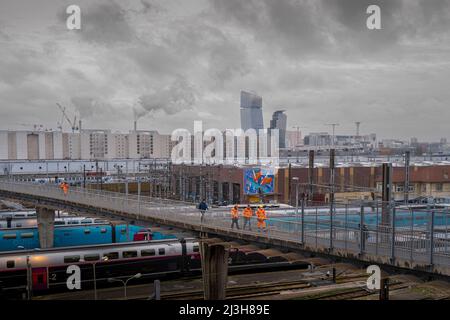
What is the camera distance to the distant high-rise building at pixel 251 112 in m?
73.4

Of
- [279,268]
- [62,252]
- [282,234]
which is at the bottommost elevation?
[279,268]

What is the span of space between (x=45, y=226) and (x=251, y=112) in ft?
173

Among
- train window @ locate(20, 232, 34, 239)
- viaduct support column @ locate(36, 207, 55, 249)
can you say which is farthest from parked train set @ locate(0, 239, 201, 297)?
train window @ locate(20, 232, 34, 239)

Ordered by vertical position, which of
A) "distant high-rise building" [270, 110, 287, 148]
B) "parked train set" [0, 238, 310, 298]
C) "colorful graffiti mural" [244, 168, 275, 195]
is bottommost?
"parked train set" [0, 238, 310, 298]

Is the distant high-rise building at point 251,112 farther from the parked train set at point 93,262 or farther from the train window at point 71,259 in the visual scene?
the train window at point 71,259

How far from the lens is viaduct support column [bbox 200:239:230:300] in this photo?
51.6ft

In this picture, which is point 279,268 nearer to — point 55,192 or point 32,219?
point 55,192

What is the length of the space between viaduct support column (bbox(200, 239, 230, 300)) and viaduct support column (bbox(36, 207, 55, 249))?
1123 centimetres

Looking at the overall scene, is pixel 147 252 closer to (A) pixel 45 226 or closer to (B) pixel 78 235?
(B) pixel 78 235

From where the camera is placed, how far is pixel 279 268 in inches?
925

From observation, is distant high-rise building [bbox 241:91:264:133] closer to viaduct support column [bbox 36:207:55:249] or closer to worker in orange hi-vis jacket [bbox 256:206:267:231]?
viaduct support column [bbox 36:207:55:249]

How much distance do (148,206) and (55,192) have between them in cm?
850
